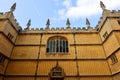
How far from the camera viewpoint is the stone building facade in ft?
42.9

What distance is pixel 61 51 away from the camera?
15445mm

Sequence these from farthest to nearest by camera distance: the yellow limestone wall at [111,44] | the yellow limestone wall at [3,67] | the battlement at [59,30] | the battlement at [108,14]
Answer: the battlement at [59,30]
the battlement at [108,14]
the yellow limestone wall at [3,67]
the yellow limestone wall at [111,44]

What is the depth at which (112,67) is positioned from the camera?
42.1ft

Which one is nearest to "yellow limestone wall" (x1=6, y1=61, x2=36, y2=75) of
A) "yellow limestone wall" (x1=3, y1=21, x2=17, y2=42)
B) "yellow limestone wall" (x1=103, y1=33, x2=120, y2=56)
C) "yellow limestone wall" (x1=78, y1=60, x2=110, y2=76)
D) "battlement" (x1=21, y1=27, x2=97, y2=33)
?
"yellow limestone wall" (x1=3, y1=21, x2=17, y2=42)

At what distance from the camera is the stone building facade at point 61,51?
13.1 m

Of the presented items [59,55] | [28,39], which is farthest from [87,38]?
[28,39]

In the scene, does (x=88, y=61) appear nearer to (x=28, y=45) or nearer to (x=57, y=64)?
(x=57, y=64)

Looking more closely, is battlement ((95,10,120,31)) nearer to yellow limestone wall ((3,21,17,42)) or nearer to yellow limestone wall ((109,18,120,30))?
yellow limestone wall ((109,18,120,30))

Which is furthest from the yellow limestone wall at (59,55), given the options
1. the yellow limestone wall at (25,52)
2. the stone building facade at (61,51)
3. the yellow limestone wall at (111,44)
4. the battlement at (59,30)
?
the yellow limestone wall at (111,44)

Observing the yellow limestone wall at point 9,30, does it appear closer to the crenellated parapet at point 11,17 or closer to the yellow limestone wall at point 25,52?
the crenellated parapet at point 11,17

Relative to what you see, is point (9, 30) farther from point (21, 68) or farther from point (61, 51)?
point (61, 51)

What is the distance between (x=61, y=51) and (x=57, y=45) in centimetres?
105

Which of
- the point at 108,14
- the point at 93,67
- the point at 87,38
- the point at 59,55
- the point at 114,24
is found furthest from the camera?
the point at 87,38

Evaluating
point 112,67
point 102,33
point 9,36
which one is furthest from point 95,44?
point 9,36
